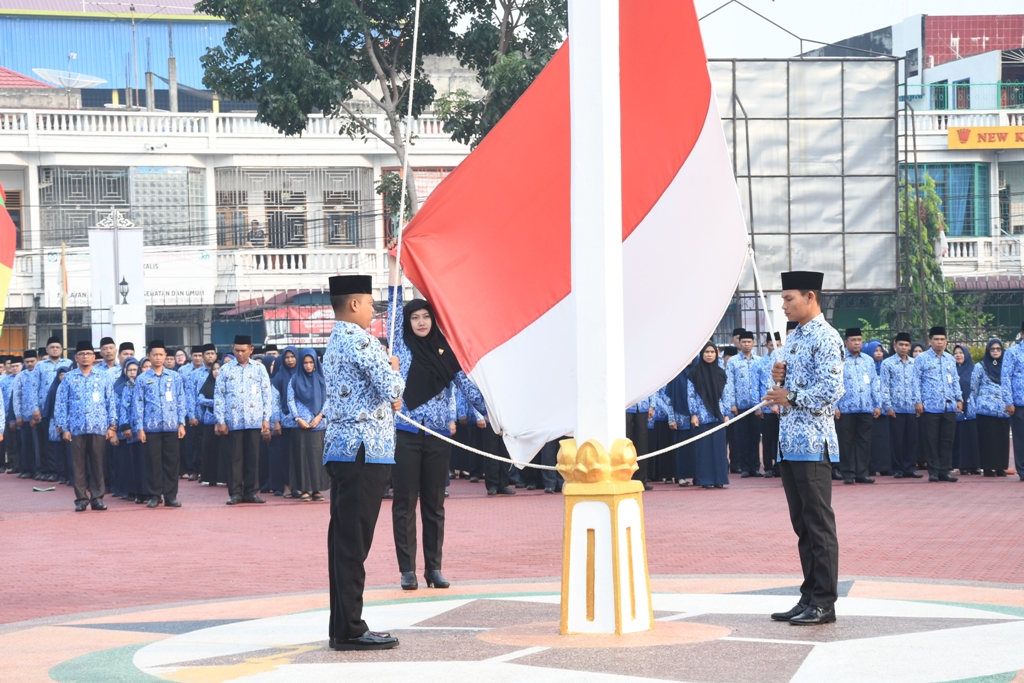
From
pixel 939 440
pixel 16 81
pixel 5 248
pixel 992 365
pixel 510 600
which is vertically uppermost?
pixel 16 81

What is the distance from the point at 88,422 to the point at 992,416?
1153 cm

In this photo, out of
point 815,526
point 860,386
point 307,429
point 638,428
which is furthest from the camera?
point 860,386

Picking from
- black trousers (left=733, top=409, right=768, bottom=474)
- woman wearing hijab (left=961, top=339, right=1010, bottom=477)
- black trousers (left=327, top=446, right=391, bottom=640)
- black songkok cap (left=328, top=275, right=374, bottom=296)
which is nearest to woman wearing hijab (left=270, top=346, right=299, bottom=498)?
black trousers (left=733, top=409, right=768, bottom=474)

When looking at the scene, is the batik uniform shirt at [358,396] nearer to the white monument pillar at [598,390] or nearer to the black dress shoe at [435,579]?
the white monument pillar at [598,390]

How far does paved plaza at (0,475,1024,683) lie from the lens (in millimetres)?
6789

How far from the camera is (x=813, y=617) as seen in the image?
305 inches

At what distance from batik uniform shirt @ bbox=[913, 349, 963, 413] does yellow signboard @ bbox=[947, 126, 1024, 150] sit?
21.5 metres

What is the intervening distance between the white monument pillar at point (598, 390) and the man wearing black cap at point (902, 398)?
12559 mm

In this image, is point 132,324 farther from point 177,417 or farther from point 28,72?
point 28,72

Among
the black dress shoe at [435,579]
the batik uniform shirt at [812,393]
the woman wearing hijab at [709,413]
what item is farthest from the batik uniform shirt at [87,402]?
the batik uniform shirt at [812,393]

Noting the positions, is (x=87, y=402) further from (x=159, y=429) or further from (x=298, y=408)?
(x=298, y=408)

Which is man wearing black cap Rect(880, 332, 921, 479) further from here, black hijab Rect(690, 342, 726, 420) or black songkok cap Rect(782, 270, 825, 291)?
black songkok cap Rect(782, 270, 825, 291)

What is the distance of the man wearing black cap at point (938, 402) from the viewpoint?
18.9m

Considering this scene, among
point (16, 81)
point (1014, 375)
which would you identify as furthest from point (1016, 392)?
point (16, 81)
